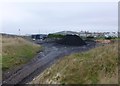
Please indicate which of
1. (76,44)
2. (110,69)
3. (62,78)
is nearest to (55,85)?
(62,78)

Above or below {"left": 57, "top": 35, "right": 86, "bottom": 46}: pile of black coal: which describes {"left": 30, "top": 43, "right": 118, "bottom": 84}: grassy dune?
above

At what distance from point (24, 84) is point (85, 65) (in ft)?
25.1

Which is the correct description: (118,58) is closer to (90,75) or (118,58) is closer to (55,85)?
(90,75)

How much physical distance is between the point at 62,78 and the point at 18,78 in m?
11.1

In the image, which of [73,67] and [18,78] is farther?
[18,78]

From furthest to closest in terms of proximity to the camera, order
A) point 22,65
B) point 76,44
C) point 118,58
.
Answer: point 76,44 → point 22,65 → point 118,58

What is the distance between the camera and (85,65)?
78.2ft

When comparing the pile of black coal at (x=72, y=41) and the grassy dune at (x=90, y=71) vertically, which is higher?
the grassy dune at (x=90, y=71)

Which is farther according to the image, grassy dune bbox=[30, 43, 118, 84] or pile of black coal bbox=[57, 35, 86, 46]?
pile of black coal bbox=[57, 35, 86, 46]

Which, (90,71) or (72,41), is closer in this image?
(90,71)

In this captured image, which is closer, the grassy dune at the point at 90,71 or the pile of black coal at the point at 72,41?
the grassy dune at the point at 90,71

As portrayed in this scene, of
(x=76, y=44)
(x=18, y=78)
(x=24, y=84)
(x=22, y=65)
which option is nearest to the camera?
(x=24, y=84)

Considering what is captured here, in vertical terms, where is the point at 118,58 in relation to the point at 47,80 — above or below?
above

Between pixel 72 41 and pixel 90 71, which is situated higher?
pixel 90 71
